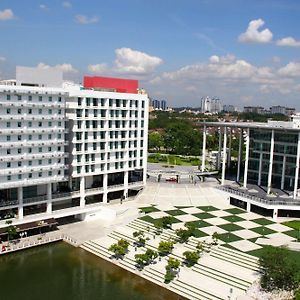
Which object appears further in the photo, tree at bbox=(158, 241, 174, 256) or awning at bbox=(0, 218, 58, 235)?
awning at bbox=(0, 218, 58, 235)

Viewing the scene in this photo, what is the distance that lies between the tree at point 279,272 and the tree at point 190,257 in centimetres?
665

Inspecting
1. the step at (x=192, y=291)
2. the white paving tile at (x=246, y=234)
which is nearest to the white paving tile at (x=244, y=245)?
the white paving tile at (x=246, y=234)

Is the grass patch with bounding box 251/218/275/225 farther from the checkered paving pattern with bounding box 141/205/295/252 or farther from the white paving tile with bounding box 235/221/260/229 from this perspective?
the white paving tile with bounding box 235/221/260/229

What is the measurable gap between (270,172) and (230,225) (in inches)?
536

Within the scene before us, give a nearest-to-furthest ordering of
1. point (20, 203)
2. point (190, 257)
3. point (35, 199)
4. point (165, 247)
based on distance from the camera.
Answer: point (190, 257) < point (165, 247) < point (20, 203) < point (35, 199)

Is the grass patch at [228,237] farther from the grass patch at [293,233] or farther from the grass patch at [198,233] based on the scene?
the grass patch at [293,233]

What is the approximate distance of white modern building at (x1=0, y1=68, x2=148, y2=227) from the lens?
4488 cm

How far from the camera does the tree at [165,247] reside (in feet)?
130

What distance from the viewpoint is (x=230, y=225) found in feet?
163

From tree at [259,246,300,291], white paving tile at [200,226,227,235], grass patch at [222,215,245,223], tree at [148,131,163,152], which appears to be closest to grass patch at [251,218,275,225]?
grass patch at [222,215,245,223]

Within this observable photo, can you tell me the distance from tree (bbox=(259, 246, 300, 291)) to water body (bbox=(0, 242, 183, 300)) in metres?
8.13

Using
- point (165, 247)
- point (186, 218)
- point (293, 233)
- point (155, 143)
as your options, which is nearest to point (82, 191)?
point (186, 218)

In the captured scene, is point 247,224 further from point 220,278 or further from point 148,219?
point 220,278

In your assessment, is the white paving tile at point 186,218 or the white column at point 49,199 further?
the white paving tile at point 186,218
